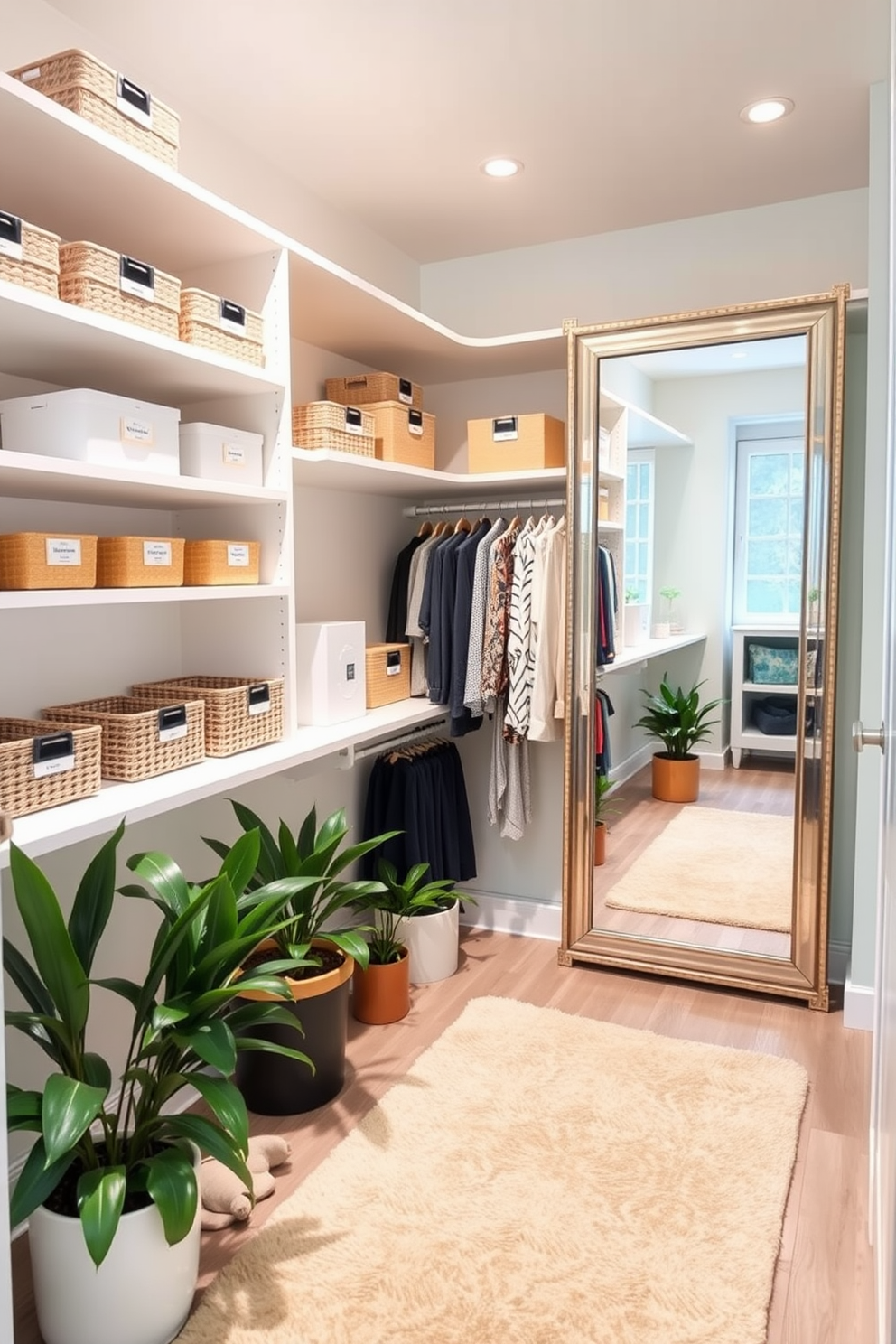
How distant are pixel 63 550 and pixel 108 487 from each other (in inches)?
6.9

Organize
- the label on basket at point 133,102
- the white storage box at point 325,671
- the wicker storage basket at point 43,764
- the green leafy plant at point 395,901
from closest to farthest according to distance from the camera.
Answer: the wicker storage basket at point 43,764
the label on basket at point 133,102
the white storage box at point 325,671
the green leafy plant at point 395,901

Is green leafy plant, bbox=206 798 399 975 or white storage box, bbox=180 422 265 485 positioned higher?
white storage box, bbox=180 422 265 485

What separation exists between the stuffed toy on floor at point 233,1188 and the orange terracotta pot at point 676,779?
5.71ft

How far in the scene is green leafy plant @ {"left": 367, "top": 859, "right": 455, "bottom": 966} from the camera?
2916 mm

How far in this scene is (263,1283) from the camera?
180 cm

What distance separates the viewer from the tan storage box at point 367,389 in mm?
2982

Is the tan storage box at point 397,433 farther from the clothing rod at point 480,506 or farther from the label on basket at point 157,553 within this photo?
the label on basket at point 157,553

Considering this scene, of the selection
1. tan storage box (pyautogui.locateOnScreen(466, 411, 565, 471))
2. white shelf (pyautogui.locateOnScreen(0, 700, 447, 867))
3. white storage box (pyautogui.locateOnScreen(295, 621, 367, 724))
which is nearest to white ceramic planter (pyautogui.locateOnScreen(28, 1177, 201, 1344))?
white shelf (pyautogui.locateOnScreen(0, 700, 447, 867))

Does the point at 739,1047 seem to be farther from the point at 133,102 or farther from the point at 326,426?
the point at 133,102

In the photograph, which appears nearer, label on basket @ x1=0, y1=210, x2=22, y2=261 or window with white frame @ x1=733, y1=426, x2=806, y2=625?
label on basket @ x1=0, y1=210, x2=22, y2=261

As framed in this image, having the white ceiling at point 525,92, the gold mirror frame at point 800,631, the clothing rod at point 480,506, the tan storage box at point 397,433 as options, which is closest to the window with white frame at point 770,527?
the gold mirror frame at point 800,631

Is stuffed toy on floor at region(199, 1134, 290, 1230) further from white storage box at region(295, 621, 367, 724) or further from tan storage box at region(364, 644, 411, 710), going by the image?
tan storage box at region(364, 644, 411, 710)

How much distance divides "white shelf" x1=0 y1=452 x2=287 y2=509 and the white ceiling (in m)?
1.04

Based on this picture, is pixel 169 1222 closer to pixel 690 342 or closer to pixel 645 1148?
pixel 645 1148
